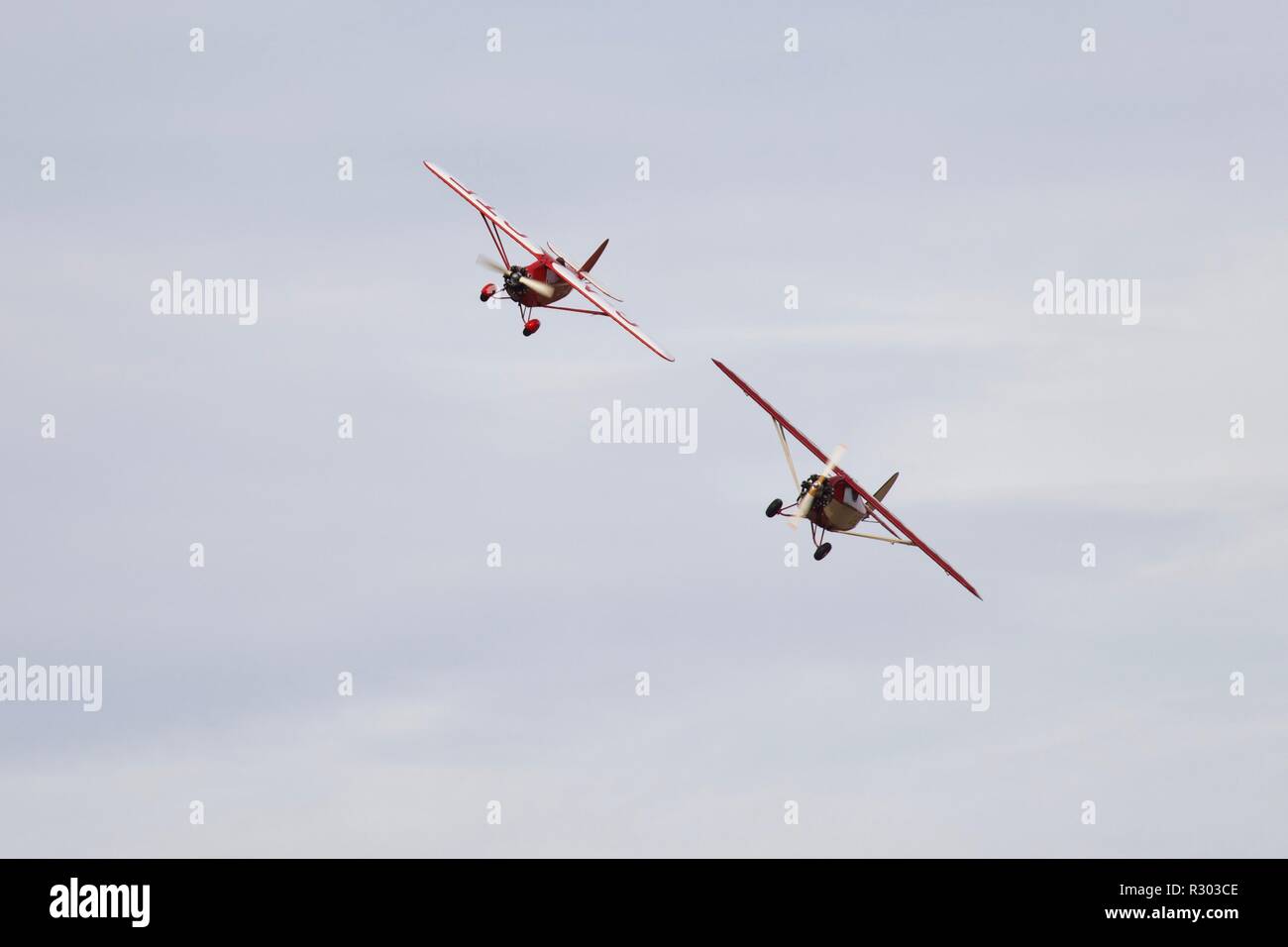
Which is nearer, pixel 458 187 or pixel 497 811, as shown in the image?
pixel 497 811

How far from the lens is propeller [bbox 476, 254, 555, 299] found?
107438 mm

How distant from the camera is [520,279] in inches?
4230

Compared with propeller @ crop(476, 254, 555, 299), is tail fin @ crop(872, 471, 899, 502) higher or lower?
lower

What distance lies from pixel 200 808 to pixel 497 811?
14121mm

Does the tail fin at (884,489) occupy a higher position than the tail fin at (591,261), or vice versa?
the tail fin at (591,261)

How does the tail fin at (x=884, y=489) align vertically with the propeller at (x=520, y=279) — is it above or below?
below

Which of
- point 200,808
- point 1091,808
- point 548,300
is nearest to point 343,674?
point 200,808

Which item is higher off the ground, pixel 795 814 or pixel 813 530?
pixel 813 530

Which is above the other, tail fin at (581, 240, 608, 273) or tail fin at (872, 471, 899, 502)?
tail fin at (581, 240, 608, 273)

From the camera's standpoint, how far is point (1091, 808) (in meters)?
108

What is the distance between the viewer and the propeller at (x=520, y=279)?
107438 millimetres
